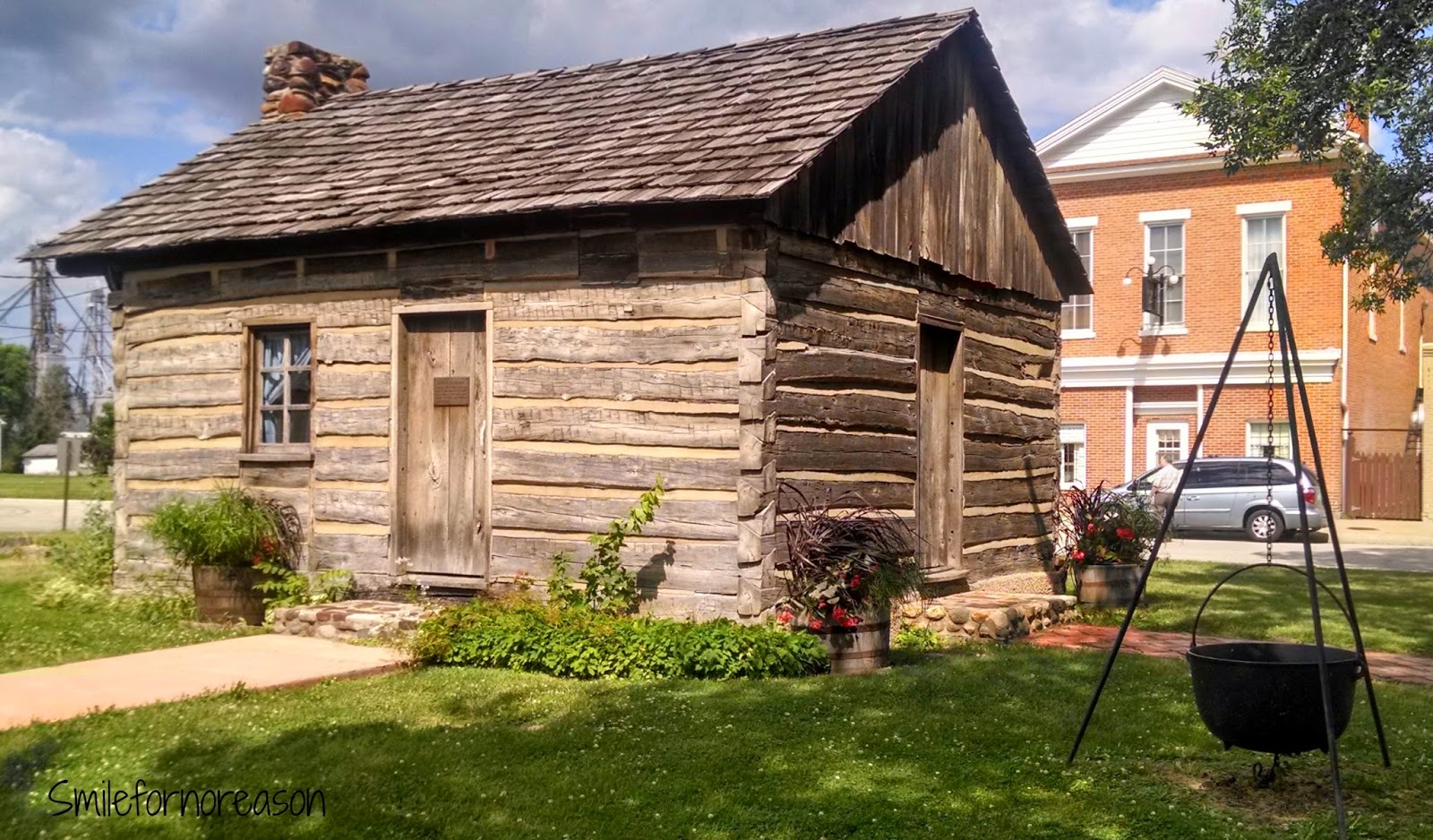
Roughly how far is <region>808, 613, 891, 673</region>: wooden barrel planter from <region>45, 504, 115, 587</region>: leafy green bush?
7715 mm

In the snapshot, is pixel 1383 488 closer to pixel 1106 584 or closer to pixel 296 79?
pixel 1106 584

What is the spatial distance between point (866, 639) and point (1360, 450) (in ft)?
73.4

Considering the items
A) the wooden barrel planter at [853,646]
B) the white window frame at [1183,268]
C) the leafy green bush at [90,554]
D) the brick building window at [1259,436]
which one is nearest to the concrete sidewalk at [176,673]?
the wooden barrel planter at [853,646]

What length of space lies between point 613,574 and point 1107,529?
583 cm

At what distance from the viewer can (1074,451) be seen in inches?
1091

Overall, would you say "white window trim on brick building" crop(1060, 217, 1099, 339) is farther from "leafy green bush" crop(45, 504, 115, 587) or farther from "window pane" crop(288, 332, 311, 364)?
"leafy green bush" crop(45, 504, 115, 587)

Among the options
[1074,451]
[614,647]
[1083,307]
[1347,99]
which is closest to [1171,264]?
[1083,307]

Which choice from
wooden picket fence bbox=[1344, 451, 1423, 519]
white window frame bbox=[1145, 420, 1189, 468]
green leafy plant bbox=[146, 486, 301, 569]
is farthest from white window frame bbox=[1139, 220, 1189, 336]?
green leafy plant bbox=[146, 486, 301, 569]

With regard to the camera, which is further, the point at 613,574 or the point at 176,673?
the point at 613,574

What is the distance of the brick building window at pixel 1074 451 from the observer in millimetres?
27484

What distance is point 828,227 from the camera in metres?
9.95

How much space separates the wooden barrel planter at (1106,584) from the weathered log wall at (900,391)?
731 mm

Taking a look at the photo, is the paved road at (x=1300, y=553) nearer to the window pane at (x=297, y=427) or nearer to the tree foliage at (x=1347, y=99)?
the tree foliage at (x=1347, y=99)

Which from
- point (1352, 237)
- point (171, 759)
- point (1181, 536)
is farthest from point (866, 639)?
point (1181, 536)
